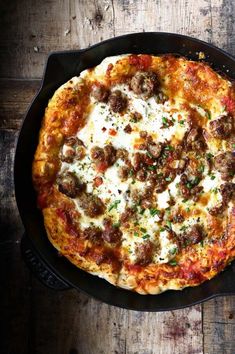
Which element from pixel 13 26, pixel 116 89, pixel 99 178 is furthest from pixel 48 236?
pixel 13 26

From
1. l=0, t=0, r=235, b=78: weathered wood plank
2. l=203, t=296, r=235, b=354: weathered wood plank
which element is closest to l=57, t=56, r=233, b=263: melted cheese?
l=0, t=0, r=235, b=78: weathered wood plank

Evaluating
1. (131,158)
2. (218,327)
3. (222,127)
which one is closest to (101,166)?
(131,158)

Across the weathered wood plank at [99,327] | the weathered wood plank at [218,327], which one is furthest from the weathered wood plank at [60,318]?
the weathered wood plank at [218,327]

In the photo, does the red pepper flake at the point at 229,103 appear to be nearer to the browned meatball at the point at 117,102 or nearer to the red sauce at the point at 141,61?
the red sauce at the point at 141,61

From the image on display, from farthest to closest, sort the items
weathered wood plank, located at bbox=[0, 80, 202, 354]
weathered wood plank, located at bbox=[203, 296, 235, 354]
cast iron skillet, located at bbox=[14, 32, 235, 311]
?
weathered wood plank, located at bbox=[203, 296, 235, 354], weathered wood plank, located at bbox=[0, 80, 202, 354], cast iron skillet, located at bbox=[14, 32, 235, 311]

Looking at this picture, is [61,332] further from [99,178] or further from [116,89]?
[116,89]

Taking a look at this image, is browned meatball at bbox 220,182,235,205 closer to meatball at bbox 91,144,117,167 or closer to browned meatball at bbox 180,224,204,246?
browned meatball at bbox 180,224,204,246
